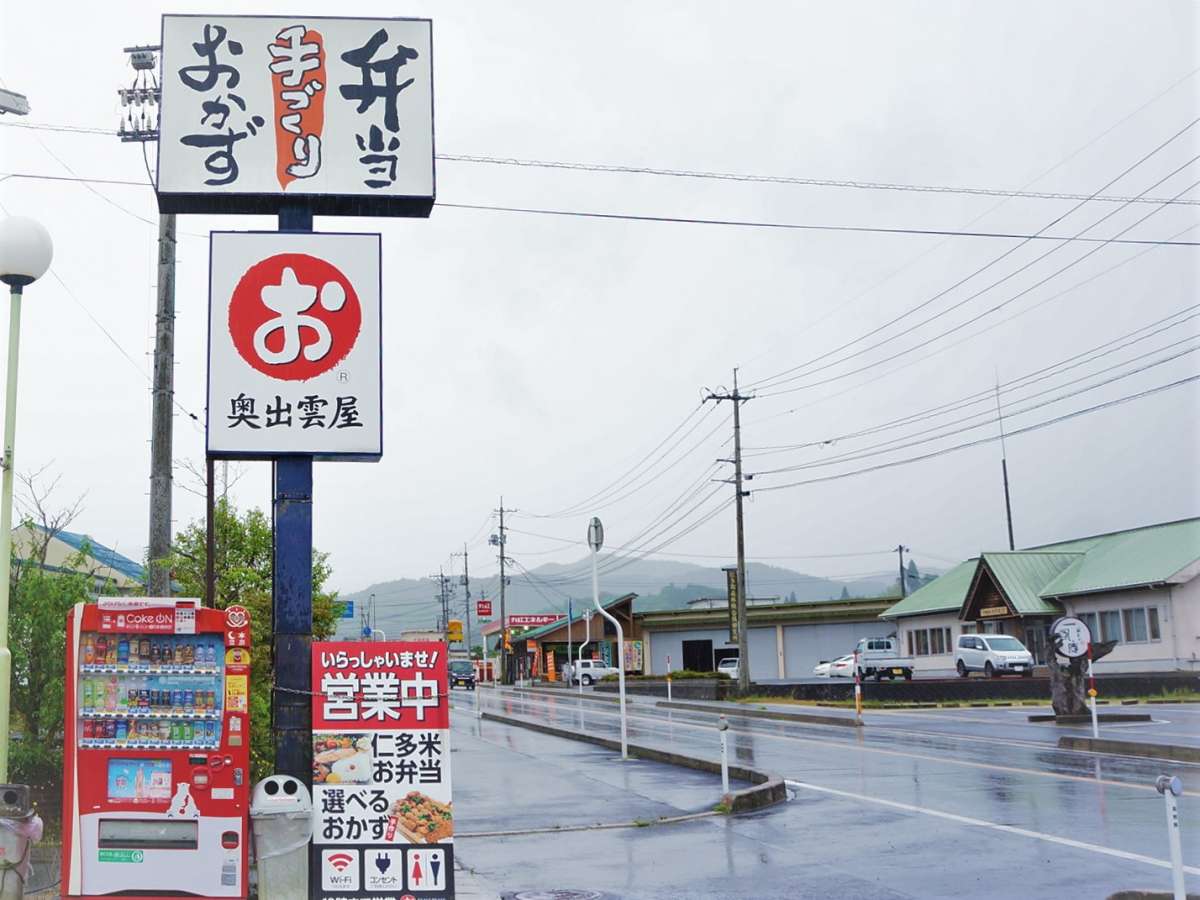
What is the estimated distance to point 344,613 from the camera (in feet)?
86.7

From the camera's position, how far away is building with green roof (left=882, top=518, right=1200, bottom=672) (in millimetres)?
41406

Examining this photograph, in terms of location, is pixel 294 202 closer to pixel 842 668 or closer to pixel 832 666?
pixel 842 668

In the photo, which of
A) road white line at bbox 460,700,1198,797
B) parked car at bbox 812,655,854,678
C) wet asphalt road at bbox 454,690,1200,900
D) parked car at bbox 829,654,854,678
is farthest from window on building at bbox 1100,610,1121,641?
wet asphalt road at bbox 454,690,1200,900

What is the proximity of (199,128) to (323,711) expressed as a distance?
183 inches

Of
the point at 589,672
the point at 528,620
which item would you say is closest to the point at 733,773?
the point at 589,672

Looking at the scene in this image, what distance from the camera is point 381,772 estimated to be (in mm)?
8055

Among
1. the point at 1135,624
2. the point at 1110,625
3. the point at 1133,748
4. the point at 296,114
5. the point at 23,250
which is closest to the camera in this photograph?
the point at 23,250

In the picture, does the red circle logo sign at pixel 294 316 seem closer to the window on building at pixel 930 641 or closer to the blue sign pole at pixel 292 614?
the blue sign pole at pixel 292 614

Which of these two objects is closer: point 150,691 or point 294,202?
point 150,691

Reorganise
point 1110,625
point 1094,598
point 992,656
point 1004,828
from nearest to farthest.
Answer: point 1004,828 < point 992,656 < point 1110,625 < point 1094,598

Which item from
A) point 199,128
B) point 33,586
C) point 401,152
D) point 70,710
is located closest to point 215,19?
point 199,128

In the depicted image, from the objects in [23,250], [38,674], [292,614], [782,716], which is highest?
[23,250]

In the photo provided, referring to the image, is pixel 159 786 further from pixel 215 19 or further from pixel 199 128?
pixel 215 19

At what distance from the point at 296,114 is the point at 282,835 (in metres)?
5.47
